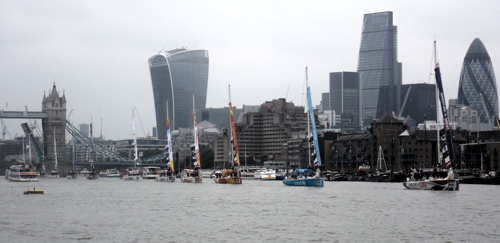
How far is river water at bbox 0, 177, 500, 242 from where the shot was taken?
54938 millimetres

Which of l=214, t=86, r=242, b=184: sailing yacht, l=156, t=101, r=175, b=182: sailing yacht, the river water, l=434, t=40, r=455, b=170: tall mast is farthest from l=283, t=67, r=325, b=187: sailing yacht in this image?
l=156, t=101, r=175, b=182: sailing yacht

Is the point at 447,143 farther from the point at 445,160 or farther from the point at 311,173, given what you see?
the point at 311,173

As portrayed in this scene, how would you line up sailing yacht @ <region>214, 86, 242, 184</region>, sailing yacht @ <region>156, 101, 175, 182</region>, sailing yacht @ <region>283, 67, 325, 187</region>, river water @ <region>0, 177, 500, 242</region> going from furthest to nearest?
sailing yacht @ <region>156, 101, 175, 182</region>, sailing yacht @ <region>214, 86, 242, 184</region>, sailing yacht @ <region>283, 67, 325, 187</region>, river water @ <region>0, 177, 500, 242</region>

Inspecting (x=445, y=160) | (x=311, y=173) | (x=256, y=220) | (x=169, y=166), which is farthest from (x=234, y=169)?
(x=256, y=220)

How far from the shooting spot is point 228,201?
300 feet

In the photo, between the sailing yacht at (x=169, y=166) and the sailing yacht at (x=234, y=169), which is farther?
the sailing yacht at (x=169, y=166)

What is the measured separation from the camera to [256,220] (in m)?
66.4

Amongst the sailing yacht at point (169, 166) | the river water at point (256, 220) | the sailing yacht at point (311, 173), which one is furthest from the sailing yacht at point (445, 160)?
the sailing yacht at point (169, 166)

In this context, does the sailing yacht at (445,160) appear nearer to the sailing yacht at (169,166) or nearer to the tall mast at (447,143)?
the tall mast at (447,143)

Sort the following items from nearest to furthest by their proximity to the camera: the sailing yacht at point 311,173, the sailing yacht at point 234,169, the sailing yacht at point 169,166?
the sailing yacht at point 311,173, the sailing yacht at point 234,169, the sailing yacht at point 169,166

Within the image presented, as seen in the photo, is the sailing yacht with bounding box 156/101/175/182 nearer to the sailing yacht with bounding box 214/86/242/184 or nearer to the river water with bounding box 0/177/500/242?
the sailing yacht with bounding box 214/86/242/184

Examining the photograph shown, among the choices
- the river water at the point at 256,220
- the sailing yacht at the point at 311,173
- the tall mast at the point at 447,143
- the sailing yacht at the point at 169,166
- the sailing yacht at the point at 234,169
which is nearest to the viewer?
the river water at the point at 256,220

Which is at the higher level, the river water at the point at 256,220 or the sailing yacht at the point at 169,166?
the sailing yacht at the point at 169,166

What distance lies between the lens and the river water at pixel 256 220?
2163 inches
